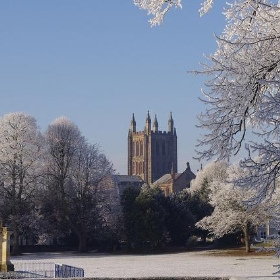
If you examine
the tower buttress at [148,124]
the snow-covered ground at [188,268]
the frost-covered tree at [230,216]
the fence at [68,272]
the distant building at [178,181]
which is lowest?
the snow-covered ground at [188,268]

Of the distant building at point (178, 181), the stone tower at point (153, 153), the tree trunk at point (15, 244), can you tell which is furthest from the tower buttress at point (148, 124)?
the tree trunk at point (15, 244)

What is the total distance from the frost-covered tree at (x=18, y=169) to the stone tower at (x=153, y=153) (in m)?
93.1

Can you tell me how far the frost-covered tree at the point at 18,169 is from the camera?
5359 cm

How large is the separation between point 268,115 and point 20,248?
50083 millimetres

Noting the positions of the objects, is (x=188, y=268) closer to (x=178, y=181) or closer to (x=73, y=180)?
(x=73, y=180)

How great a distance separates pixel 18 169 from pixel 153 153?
96712 mm

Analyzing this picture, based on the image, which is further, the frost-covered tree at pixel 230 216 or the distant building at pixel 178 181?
the distant building at pixel 178 181

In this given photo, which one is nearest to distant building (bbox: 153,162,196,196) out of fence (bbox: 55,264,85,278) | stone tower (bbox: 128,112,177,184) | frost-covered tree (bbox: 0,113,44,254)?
stone tower (bbox: 128,112,177,184)

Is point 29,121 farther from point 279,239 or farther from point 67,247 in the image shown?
point 279,239

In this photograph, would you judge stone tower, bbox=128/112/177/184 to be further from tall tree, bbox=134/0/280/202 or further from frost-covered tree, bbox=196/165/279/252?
tall tree, bbox=134/0/280/202

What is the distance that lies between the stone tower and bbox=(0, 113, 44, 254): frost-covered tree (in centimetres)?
9306

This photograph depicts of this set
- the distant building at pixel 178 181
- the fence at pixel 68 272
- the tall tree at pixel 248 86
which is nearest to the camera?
the tall tree at pixel 248 86

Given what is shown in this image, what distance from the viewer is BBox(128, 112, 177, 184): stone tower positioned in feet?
490

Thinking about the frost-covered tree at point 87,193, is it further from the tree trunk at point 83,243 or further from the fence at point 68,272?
the fence at point 68,272
